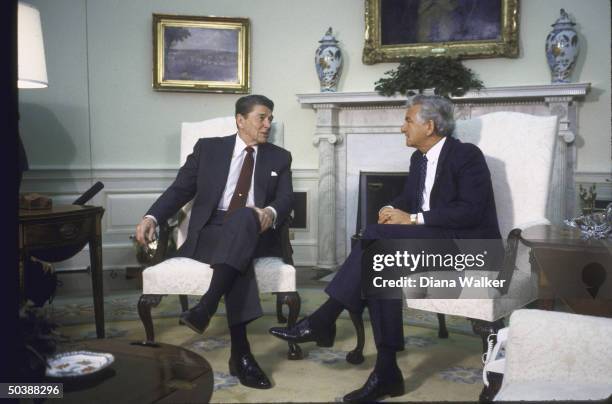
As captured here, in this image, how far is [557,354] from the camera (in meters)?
1.42

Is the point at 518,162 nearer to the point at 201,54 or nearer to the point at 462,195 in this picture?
the point at 462,195

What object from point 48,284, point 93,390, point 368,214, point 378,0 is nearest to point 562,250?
point 93,390

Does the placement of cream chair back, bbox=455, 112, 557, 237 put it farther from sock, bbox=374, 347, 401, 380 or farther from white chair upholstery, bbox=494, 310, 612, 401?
white chair upholstery, bbox=494, 310, 612, 401

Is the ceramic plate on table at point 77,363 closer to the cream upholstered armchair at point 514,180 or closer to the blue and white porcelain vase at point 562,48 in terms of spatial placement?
the cream upholstered armchair at point 514,180

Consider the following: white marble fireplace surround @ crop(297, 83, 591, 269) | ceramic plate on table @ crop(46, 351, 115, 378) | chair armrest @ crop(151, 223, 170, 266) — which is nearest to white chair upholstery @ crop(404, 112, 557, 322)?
chair armrest @ crop(151, 223, 170, 266)

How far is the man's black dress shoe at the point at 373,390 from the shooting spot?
229 centimetres

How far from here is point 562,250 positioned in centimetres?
212

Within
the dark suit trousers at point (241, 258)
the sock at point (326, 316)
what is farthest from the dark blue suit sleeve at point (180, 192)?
the sock at point (326, 316)

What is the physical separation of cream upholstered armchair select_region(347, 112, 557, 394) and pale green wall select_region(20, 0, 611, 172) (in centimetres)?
211

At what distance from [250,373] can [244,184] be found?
1010 millimetres

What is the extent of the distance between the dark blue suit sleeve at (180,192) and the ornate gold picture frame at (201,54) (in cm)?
217

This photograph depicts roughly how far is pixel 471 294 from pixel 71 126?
3.86 metres

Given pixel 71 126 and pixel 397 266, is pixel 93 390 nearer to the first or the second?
pixel 397 266

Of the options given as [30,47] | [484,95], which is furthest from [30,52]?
[484,95]
